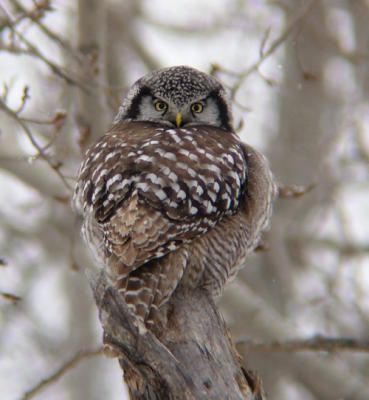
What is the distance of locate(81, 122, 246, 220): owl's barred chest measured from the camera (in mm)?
2947

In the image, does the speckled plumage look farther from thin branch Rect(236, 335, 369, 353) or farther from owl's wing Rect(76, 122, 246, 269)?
thin branch Rect(236, 335, 369, 353)

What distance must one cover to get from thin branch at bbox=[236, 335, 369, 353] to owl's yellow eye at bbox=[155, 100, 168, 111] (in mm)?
1569

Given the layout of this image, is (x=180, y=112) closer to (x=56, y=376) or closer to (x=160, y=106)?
(x=160, y=106)

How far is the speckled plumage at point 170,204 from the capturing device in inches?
112

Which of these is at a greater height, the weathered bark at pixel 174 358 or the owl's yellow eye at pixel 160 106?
the owl's yellow eye at pixel 160 106

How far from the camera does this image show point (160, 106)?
403 centimetres

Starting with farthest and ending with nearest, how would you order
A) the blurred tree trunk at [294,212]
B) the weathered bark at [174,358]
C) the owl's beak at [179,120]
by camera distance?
the blurred tree trunk at [294,212] → the owl's beak at [179,120] → the weathered bark at [174,358]

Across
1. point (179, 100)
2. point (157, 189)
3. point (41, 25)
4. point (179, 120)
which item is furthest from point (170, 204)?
Result: point (41, 25)

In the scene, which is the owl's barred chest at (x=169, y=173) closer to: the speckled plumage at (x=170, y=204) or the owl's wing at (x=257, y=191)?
the speckled plumage at (x=170, y=204)

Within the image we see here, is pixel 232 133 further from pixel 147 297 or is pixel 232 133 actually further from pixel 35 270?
pixel 35 270

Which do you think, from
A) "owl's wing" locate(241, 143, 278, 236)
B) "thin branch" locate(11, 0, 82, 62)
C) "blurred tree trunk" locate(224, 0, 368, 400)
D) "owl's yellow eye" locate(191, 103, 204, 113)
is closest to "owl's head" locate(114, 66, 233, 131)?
"owl's yellow eye" locate(191, 103, 204, 113)

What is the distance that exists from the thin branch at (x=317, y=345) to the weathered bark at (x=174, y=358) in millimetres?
869

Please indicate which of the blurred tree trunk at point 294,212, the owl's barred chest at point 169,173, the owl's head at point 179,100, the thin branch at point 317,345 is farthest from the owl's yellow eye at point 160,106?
the blurred tree trunk at point 294,212

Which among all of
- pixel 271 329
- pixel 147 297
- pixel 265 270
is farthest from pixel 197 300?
pixel 265 270
